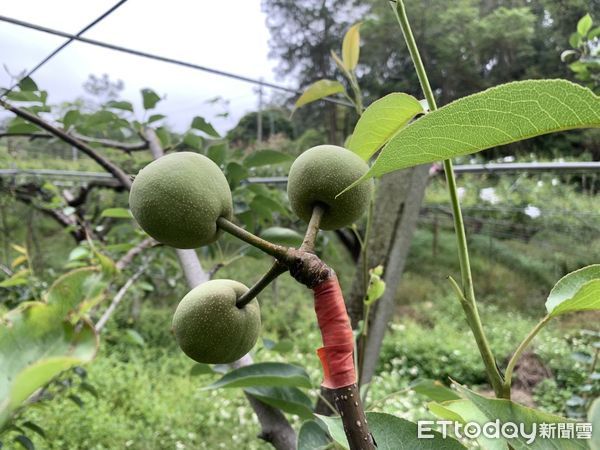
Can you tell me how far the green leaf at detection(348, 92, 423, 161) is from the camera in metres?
0.32

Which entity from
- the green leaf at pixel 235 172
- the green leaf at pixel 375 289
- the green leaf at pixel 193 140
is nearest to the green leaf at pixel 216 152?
the green leaf at pixel 235 172

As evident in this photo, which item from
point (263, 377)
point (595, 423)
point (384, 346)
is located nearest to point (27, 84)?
point (263, 377)

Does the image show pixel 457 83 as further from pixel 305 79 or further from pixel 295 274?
pixel 295 274

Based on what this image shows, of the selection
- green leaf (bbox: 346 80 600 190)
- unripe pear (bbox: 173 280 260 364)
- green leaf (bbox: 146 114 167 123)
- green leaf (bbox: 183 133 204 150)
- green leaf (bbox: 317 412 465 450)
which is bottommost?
green leaf (bbox: 317 412 465 450)

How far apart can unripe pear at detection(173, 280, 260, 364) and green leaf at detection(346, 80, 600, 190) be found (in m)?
0.16

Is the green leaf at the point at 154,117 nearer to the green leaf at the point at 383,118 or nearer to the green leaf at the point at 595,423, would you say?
the green leaf at the point at 383,118

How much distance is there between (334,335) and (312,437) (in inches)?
11.0

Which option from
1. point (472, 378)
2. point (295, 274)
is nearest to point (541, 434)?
point (295, 274)

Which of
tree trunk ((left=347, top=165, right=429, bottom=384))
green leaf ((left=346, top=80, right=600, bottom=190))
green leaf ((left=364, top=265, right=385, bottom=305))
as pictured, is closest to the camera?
green leaf ((left=346, top=80, right=600, bottom=190))

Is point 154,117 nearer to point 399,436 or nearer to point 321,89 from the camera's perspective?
point 321,89

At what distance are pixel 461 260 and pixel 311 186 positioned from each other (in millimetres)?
113

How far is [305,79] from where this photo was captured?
8.10 m

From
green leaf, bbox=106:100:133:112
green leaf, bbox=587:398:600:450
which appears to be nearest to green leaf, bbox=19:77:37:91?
green leaf, bbox=106:100:133:112

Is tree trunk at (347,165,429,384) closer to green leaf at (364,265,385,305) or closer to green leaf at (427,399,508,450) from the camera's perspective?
green leaf at (364,265,385,305)
